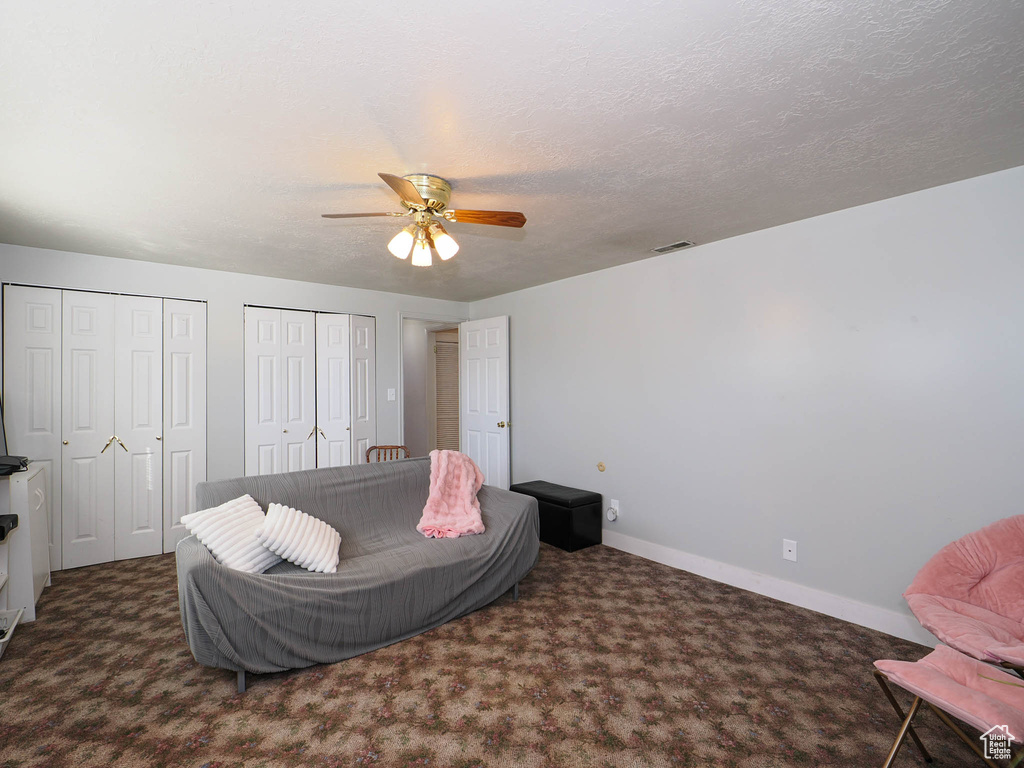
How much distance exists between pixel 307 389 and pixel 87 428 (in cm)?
163

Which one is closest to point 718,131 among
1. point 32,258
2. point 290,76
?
point 290,76

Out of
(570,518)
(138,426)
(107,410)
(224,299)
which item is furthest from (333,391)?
(570,518)

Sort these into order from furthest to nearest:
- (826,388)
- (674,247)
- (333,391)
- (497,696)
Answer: (333,391) < (674,247) < (826,388) < (497,696)

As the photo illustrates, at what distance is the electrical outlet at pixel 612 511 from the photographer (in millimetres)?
4133

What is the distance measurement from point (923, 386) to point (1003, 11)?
6.05 ft

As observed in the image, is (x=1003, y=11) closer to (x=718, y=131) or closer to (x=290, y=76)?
(x=718, y=131)

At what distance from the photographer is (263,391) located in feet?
14.4

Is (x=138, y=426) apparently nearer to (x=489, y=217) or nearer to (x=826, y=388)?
(x=489, y=217)

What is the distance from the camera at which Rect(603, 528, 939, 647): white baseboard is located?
8.53 feet

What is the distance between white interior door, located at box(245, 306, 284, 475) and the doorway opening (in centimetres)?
206

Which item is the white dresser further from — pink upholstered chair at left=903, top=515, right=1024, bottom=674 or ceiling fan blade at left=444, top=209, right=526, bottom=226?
pink upholstered chair at left=903, top=515, right=1024, bottom=674

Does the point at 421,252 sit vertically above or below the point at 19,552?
above


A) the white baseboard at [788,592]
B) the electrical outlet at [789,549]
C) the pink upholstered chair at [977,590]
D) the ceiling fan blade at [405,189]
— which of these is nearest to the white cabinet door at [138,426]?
the ceiling fan blade at [405,189]

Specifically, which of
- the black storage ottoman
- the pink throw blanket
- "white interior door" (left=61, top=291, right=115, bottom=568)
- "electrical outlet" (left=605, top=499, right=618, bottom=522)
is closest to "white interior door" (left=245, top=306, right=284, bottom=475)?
"white interior door" (left=61, top=291, right=115, bottom=568)
